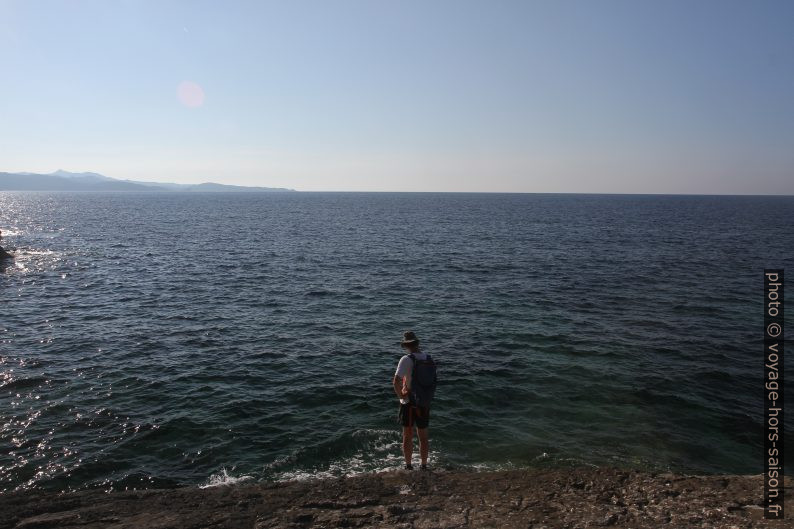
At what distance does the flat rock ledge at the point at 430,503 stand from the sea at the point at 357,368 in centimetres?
191

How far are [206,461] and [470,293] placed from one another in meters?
23.5

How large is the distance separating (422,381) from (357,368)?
10.3 m

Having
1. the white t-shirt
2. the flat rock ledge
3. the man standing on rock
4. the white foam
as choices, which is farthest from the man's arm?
the white foam

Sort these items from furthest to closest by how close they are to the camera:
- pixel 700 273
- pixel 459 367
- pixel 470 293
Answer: pixel 700 273 → pixel 470 293 → pixel 459 367

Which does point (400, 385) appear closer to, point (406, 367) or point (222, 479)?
point (406, 367)

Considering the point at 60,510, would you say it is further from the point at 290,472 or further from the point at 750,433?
the point at 750,433

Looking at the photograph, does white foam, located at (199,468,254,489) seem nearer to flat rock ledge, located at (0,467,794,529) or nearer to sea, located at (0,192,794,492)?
sea, located at (0,192,794,492)

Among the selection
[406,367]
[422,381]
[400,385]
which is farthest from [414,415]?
[406,367]

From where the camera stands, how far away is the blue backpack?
1065 cm

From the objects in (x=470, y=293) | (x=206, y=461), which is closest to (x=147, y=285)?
(x=470, y=293)

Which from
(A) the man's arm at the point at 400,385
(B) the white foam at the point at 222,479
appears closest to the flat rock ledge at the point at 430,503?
(B) the white foam at the point at 222,479

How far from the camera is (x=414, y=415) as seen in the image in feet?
36.3

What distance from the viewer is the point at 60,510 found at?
9.92 meters

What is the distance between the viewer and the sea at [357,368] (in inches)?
539
